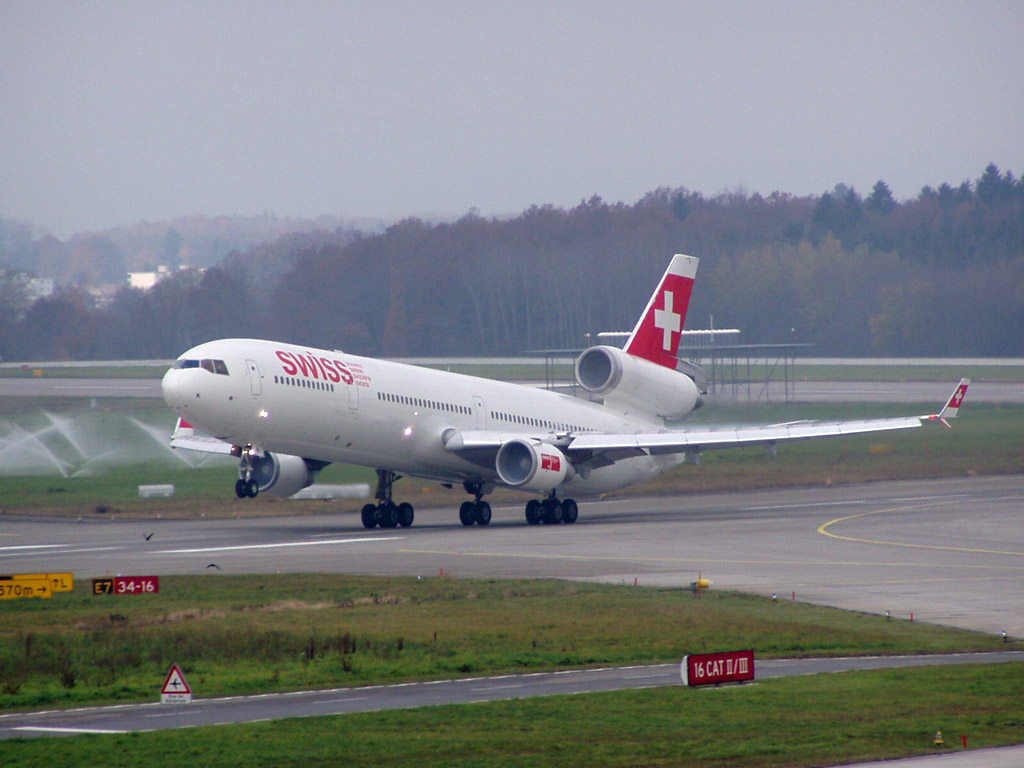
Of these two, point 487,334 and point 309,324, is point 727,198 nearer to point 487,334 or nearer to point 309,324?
point 487,334

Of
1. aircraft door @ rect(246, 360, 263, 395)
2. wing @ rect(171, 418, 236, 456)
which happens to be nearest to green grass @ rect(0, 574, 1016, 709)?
aircraft door @ rect(246, 360, 263, 395)

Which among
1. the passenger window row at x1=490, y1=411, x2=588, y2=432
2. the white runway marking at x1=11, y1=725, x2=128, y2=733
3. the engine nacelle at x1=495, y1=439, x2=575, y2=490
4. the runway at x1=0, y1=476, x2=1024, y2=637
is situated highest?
the passenger window row at x1=490, y1=411, x2=588, y2=432

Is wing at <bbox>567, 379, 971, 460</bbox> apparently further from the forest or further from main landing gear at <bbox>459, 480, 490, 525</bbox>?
the forest

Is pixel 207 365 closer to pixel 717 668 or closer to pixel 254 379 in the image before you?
pixel 254 379

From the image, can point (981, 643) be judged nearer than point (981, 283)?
Yes

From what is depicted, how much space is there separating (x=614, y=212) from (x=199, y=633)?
87261mm

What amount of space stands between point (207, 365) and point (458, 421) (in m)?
9.47

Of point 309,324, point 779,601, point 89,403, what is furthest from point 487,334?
point 779,601

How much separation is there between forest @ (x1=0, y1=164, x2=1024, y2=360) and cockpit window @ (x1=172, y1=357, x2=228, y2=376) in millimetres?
47804

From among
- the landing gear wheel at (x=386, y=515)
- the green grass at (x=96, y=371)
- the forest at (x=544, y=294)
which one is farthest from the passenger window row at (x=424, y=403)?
the forest at (x=544, y=294)

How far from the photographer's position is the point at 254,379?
35.8 m

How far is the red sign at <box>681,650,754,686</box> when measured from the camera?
57.1 feet

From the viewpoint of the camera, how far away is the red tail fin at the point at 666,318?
48125 mm

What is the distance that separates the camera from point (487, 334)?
9269 centimetres
